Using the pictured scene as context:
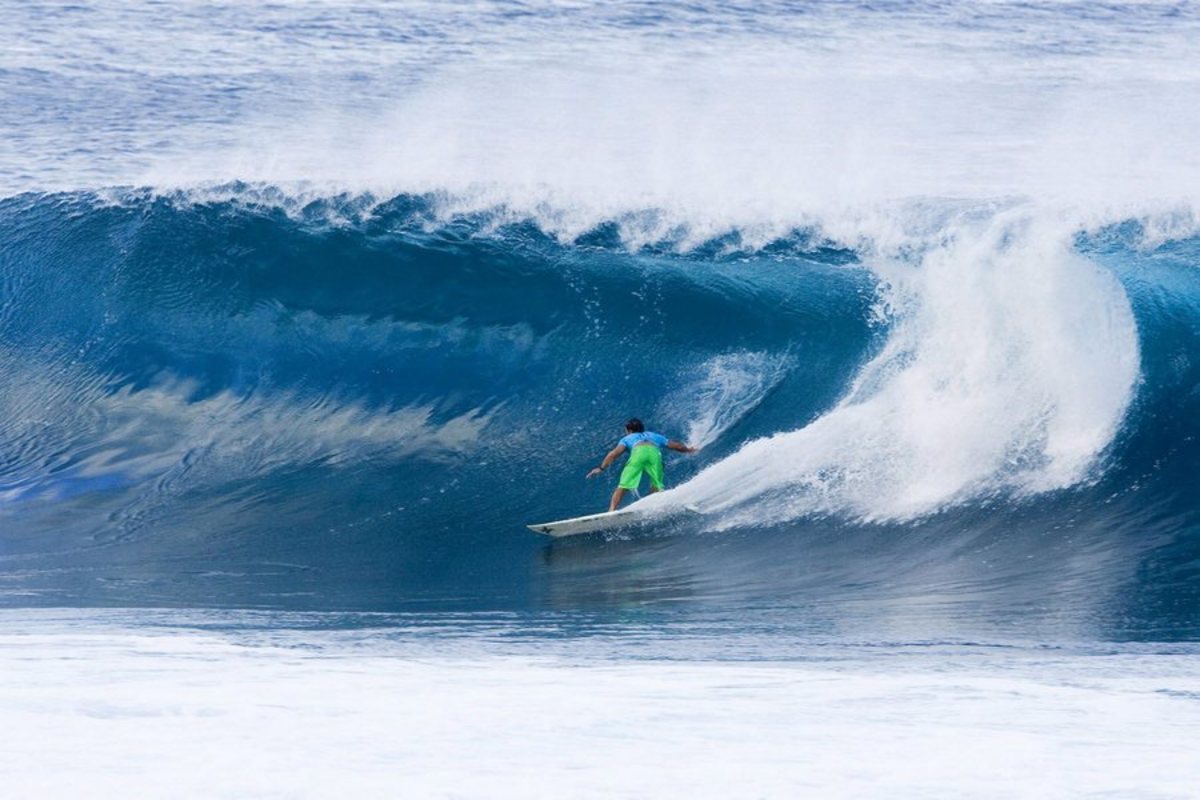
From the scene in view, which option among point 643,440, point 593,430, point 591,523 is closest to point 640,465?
point 643,440

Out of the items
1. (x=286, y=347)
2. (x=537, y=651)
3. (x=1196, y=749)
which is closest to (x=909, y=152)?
(x=286, y=347)

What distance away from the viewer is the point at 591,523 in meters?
→ 10.5

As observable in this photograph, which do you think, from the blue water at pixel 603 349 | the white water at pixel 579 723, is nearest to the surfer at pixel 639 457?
the blue water at pixel 603 349

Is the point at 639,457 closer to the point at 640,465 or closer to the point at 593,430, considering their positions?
the point at 640,465

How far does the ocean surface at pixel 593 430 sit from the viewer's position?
6.34 meters

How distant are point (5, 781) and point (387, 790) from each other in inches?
55.5

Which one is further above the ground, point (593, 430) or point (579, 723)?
point (579, 723)

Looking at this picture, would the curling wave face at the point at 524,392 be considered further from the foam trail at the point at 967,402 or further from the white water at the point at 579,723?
the white water at the point at 579,723

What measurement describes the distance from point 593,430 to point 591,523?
1.98 m

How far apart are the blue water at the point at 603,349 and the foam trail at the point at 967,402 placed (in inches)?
1.3

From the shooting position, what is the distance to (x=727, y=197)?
15.5 m

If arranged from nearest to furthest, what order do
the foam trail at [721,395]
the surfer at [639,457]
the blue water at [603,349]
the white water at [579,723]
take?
the white water at [579,723], the blue water at [603,349], the surfer at [639,457], the foam trail at [721,395]

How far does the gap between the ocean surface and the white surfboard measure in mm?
148

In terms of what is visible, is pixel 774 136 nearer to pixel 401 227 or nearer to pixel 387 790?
pixel 401 227
